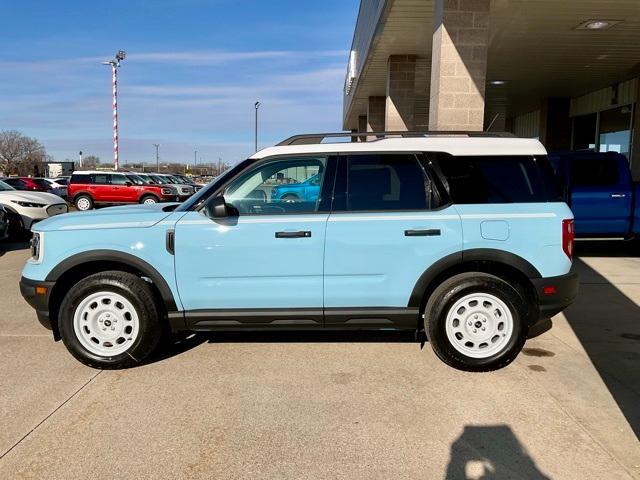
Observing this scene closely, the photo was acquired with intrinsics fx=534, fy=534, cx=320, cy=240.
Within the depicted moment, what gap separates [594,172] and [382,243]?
7397 millimetres

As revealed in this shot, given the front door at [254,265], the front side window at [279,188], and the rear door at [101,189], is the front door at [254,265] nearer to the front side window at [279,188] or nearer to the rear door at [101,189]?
the front side window at [279,188]

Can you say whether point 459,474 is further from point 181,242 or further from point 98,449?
point 181,242

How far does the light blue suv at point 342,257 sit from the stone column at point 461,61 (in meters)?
3.96

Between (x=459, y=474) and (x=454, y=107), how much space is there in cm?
641

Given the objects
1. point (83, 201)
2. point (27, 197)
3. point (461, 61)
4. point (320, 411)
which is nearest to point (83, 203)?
point (83, 201)

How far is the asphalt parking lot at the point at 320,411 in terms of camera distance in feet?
9.97

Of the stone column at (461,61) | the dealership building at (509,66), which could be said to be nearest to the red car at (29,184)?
the dealership building at (509,66)

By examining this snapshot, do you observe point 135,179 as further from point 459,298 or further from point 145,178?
point 459,298

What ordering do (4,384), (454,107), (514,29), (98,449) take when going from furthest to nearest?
(514,29) → (454,107) → (4,384) → (98,449)

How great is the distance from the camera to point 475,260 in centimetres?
434

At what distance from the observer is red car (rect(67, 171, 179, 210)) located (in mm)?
23547

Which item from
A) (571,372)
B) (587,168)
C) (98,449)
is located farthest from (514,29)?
(98,449)

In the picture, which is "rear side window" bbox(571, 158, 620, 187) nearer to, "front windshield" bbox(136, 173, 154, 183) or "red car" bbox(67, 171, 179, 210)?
"red car" bbox(67, 171, 179, 210)

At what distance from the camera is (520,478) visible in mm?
2900
